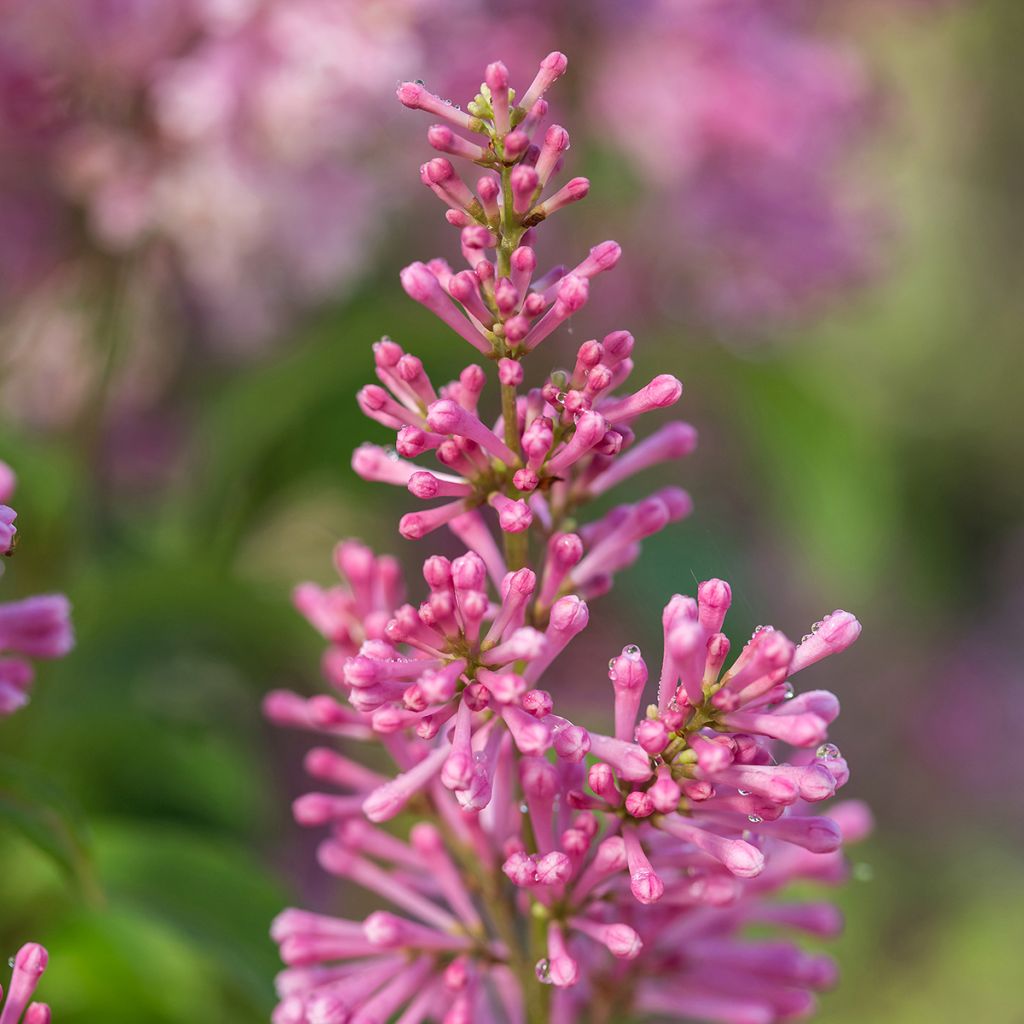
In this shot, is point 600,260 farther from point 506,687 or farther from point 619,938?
point 619,938

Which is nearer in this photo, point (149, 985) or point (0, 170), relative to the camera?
point (149, 985)

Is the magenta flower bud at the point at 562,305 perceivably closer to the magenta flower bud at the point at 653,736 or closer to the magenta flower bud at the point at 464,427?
the magenta flower bud at the point at 464,427

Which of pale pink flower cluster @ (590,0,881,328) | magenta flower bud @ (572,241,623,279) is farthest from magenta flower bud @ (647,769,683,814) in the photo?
pale pink flower cluster @ (590,0,881,328)

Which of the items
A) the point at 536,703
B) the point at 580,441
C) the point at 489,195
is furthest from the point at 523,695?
the point at 489,195

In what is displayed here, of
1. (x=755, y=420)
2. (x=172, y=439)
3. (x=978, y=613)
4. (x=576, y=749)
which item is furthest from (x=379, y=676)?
(x=978, y=613)

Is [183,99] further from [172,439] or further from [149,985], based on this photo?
[149,985]

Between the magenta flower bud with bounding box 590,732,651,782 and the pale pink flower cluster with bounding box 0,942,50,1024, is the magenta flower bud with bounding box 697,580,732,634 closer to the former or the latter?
the magenta flower bud with bounding box 590,732,651,782

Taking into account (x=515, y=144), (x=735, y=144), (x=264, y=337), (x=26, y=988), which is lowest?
(x=26, y=988)

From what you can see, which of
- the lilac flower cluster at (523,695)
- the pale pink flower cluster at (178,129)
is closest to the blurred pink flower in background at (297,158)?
the pale pink flower cluster at (178,129)
